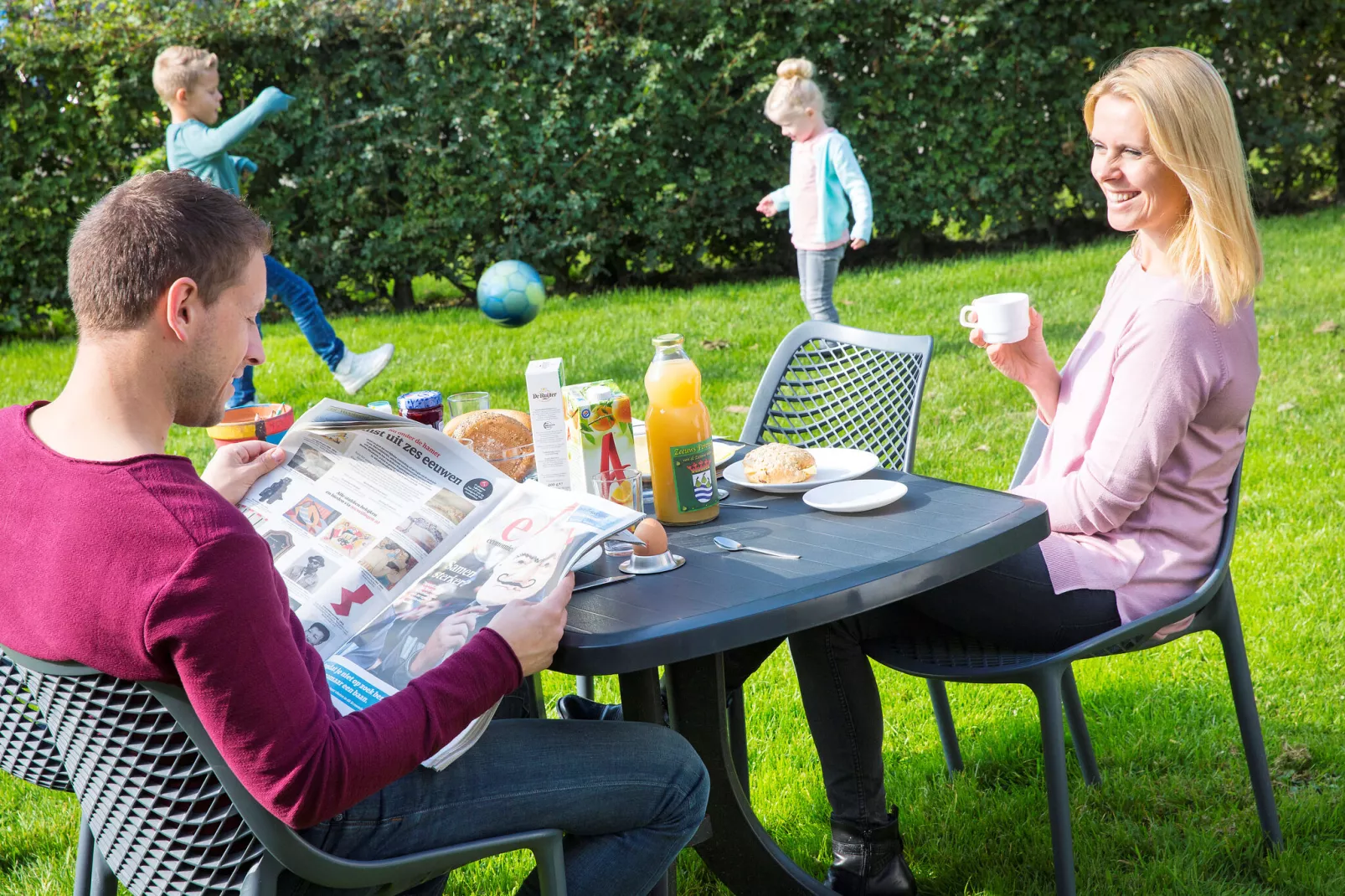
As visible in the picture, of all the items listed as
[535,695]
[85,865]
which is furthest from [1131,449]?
[85,865]

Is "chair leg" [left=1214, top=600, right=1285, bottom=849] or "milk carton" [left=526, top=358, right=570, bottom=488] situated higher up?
"milk carton" [left=526, top=358, right=570, bottom=488]

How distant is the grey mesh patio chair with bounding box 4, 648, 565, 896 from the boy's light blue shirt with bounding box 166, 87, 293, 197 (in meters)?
5.21

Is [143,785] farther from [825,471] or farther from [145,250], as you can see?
[825,471]

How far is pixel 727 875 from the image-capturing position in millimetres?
2418

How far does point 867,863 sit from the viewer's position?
2.55 metres

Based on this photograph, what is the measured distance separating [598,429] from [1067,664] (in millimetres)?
1029

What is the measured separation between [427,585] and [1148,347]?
56.3 inches

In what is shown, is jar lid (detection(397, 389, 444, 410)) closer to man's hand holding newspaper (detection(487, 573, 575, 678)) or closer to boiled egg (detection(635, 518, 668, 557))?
boiled egg (detection(635, 518, 668, 557))

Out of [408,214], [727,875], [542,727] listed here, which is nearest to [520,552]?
[542,727]

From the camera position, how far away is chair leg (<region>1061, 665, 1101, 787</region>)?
9.65 feet

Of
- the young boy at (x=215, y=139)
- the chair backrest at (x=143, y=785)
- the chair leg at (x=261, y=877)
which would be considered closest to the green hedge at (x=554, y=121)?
the young boy at (x=215, y=139)

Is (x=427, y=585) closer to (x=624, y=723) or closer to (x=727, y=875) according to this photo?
(x=624, y=723)

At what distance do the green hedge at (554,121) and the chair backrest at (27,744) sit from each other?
7727 millimetres

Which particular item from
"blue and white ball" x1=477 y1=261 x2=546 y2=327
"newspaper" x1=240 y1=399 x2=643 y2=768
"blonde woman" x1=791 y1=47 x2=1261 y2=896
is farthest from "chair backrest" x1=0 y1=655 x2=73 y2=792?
"blue and white ball" x1=477 y1=261 x2=546 y2=327
